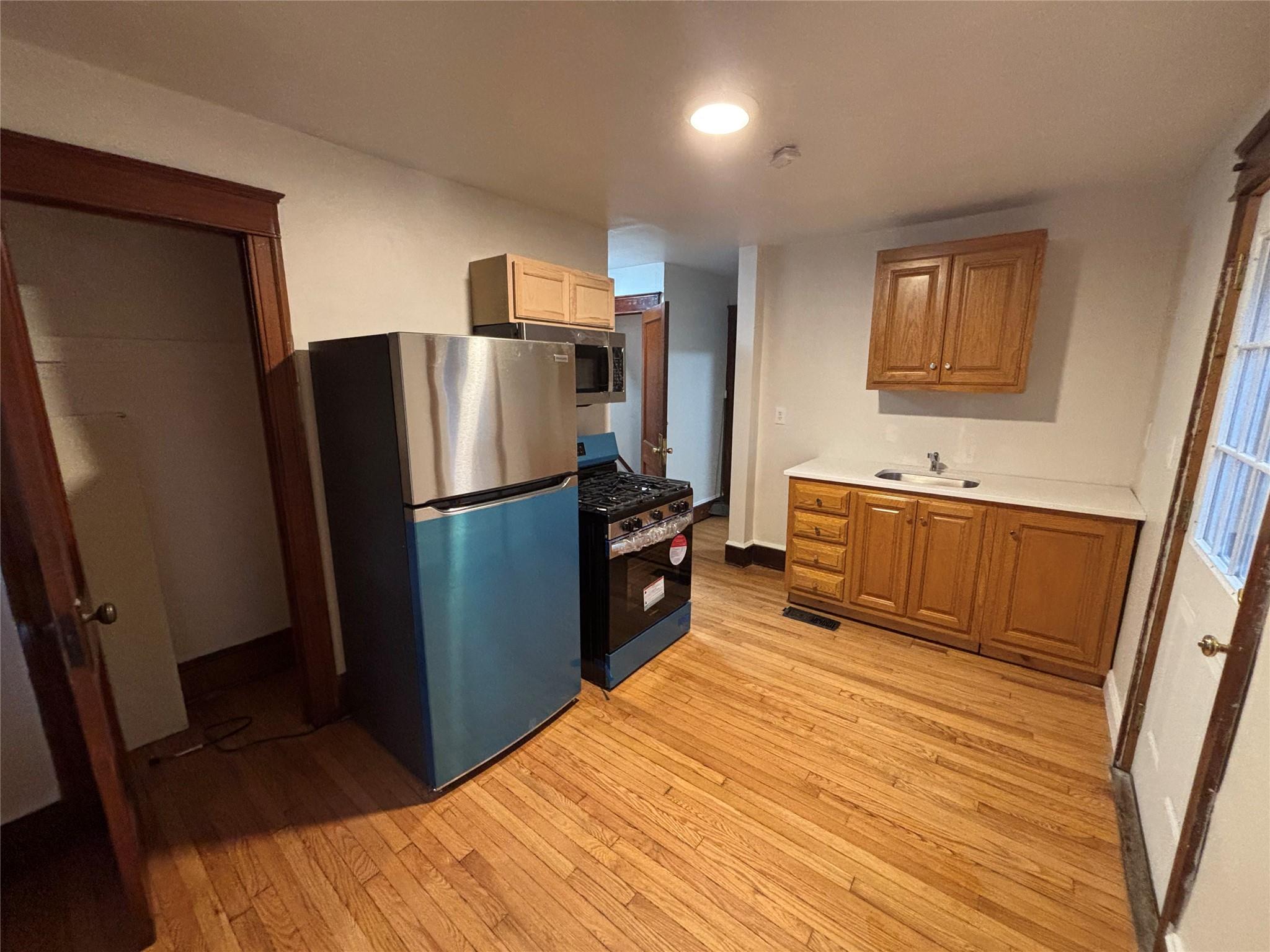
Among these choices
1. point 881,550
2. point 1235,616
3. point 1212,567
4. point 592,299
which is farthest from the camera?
point 881,550

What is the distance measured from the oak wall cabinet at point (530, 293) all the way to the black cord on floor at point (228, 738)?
6.56 ft

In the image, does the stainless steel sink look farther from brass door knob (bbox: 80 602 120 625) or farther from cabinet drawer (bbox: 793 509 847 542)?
brass door knob (bbox: 80 602 120 625)

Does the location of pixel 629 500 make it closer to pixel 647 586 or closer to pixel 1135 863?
pixel 647 586

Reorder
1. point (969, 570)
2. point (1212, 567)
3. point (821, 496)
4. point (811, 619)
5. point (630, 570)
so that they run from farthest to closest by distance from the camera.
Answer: point (811, 619)
point (821, 496)
point (969, 570)
point (630, 570)
point (1212, 567)

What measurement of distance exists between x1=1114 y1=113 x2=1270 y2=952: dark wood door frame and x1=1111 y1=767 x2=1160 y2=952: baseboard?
0.05 m

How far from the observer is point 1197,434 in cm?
168

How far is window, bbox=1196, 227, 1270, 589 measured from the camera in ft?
4.36

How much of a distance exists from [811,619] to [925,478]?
110 centimetres

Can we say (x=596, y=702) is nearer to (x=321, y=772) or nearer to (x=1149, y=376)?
(x=321, y=772)

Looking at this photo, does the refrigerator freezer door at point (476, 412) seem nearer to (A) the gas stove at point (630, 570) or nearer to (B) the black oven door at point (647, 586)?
(A) the gas stove at point (630, 570)

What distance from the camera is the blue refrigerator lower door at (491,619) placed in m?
1.72

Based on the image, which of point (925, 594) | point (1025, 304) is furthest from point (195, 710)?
point (1025, 304)

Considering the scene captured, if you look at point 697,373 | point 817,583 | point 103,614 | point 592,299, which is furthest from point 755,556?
point 103,614

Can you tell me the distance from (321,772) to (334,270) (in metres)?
1.97
